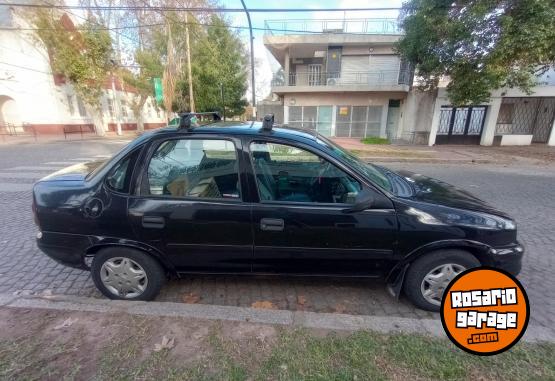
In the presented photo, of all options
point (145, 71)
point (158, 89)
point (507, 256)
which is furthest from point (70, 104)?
point (507, 256)

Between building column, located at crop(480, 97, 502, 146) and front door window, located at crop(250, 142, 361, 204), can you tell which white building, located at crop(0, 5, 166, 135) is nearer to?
front door window, located at crop(250, 142, 361, 204)

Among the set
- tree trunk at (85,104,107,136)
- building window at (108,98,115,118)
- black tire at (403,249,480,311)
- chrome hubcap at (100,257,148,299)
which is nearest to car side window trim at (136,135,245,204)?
chrome hubcap at (100,257,148,299)

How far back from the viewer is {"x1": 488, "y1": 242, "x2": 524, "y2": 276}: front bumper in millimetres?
2367

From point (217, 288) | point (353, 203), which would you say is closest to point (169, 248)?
point (217, 288)

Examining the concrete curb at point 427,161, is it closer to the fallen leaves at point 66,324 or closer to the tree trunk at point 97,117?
the fallen leaves at point 66,324

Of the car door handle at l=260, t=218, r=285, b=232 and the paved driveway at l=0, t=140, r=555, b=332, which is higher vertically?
the car door handle at l=260, t=218, r=285, b=232

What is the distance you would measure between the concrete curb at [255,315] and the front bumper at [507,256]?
1.61 ft

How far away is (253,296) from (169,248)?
946 mm

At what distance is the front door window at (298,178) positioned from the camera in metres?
2.39

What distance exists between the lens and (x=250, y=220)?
92.0 inches

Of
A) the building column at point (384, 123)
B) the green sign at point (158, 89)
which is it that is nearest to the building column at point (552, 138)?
the building column at point (384, 123)

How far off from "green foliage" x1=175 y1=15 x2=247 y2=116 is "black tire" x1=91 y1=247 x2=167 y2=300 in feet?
71.0

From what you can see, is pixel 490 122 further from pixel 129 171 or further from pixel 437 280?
pixel 129 171

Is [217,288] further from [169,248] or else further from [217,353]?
[217,353]
